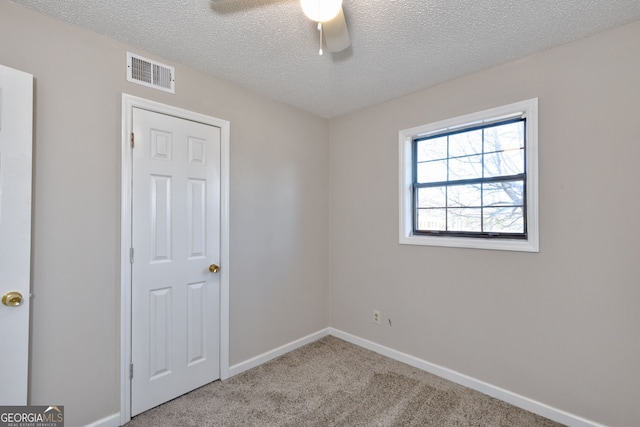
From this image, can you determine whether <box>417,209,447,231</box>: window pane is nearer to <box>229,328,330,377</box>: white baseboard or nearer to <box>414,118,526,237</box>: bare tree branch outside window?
<box>414,118,526,237</box>: bare tree branch outside window

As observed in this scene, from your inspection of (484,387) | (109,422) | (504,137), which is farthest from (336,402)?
(504,137)

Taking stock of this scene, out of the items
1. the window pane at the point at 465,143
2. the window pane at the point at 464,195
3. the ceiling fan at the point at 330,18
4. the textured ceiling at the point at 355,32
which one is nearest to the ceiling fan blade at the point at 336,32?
the ceiling fan at the point at 330,18

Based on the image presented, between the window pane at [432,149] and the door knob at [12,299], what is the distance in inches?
116

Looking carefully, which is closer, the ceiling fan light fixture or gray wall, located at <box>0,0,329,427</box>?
the ceiling fan light fixture

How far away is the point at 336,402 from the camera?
2156 mm

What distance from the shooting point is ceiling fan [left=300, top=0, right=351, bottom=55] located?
123 centimetres

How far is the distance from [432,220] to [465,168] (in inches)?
21.0

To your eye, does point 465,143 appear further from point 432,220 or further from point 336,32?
point 336,32

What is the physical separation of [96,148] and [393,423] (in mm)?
2618

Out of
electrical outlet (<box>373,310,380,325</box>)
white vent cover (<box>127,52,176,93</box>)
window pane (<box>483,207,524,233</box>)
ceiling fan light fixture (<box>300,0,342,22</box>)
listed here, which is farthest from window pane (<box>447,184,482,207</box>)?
white vent cover (<box>127,52,176,93</box>)

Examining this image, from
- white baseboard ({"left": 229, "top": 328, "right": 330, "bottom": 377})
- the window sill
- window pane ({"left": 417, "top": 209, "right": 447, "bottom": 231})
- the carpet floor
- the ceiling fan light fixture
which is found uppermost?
the ceiling fan light fixture

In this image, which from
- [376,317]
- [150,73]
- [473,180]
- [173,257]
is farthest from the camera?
[376,317]

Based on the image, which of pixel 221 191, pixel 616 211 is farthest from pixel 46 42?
pixel 616 211

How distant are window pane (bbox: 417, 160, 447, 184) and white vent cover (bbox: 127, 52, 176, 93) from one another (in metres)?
2.20
